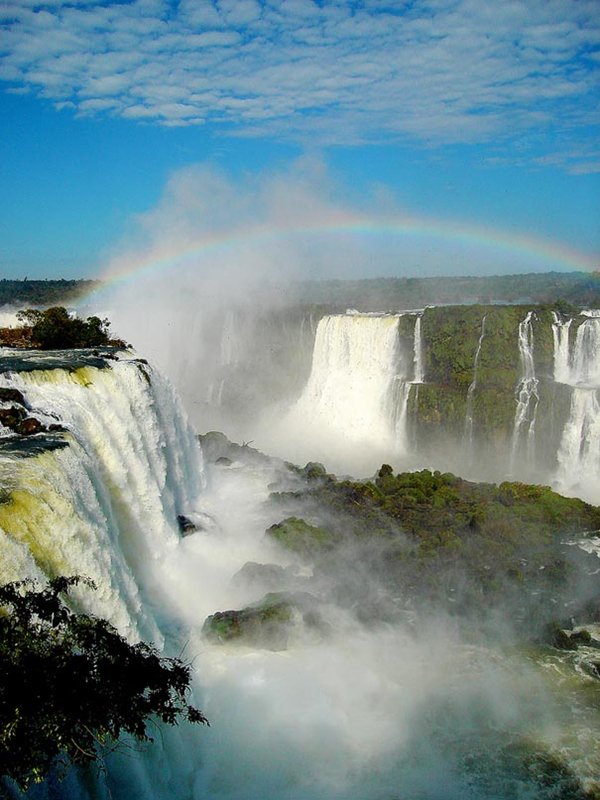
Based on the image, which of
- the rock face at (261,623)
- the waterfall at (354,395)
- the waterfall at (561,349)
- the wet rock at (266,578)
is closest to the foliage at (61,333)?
the wet rock at (266,578)

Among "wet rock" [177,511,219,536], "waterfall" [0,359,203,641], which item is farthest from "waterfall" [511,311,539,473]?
"wet rock" [177,511,219,536]

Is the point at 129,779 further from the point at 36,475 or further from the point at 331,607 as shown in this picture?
the point at 331,607

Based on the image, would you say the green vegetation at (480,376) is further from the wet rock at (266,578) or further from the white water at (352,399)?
the wet rock at (266,578)

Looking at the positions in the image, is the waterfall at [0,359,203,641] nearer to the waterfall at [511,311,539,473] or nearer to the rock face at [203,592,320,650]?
the rock face at [203,592,320,650]

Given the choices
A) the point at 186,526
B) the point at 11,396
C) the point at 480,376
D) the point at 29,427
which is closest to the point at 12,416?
the point at 29,427

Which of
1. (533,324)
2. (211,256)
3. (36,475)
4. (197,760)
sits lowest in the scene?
(197,760)

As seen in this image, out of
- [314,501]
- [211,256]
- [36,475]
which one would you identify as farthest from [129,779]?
[211,256]
